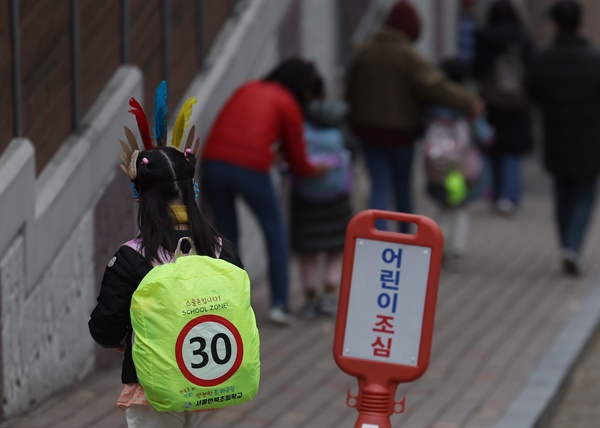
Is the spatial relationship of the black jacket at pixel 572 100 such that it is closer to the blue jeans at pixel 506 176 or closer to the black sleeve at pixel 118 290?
the blue jeans at pixel 506 176

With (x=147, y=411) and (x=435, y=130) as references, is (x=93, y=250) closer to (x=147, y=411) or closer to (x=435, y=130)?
(x=147, y=411)

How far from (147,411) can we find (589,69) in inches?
282

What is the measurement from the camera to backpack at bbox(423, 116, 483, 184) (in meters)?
11.2

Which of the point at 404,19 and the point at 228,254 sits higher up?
the point at 228,254

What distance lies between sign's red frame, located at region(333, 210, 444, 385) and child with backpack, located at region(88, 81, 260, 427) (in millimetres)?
832

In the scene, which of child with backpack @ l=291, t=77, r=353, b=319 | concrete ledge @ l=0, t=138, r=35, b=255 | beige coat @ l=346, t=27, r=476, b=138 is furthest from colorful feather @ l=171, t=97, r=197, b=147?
beige coat @ l=346, t=27, r=476, b=138

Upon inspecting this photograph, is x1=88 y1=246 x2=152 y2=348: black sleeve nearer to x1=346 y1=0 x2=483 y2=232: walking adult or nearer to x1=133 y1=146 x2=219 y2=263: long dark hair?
x1=133 y1=146 x2=219 y2=263: long dark hair

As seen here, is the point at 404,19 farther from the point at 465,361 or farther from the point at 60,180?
the point at 60,180

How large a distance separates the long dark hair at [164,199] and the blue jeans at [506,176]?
9.78 metres

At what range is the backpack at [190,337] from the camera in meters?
4.33

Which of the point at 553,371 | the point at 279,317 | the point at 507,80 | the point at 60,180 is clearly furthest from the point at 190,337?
the point at 507,80

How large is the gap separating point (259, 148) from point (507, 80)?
538cm

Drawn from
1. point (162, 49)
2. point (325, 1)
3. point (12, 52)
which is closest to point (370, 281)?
point (12, 52)

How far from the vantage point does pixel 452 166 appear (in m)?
11.2
